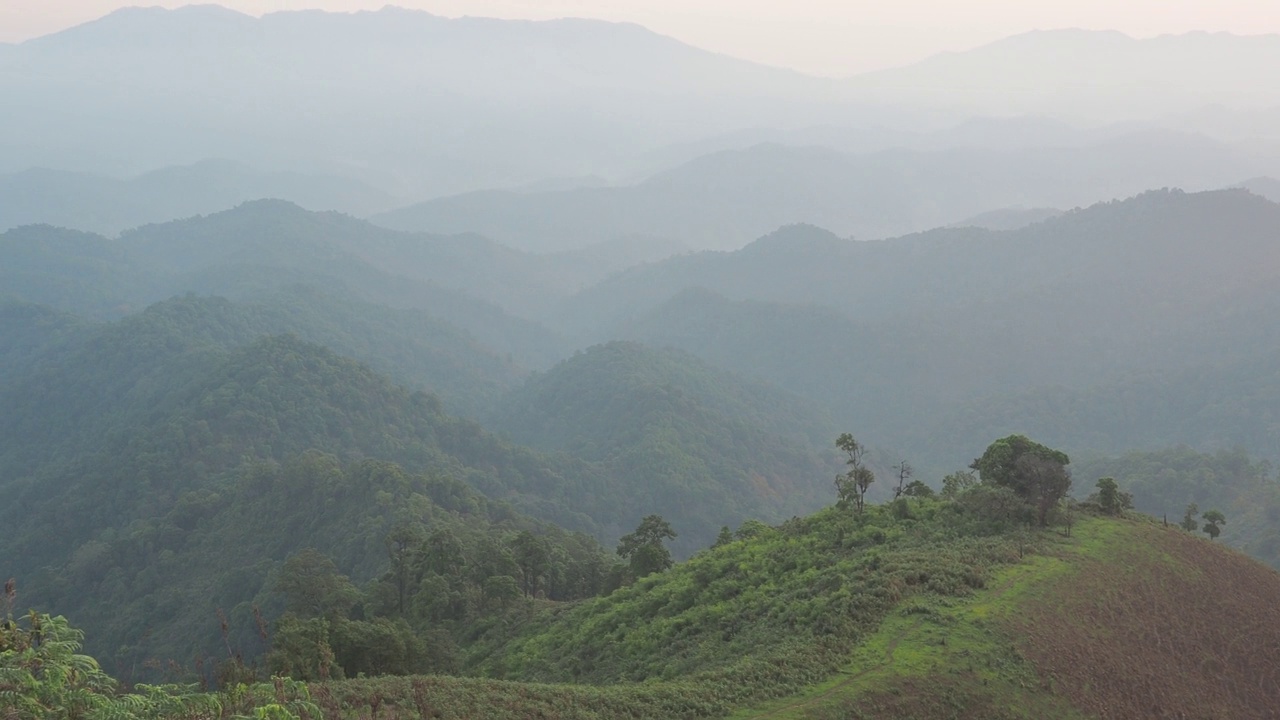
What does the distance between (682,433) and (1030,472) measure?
86.7 m

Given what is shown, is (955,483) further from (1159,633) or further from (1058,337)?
(1058,337)

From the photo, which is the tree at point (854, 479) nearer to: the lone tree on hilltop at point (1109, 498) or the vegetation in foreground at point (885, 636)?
the vegetation in foreground at point (885, 636)

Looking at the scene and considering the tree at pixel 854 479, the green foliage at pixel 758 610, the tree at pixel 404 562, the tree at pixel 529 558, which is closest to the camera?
the green foliage at pixel 758 610

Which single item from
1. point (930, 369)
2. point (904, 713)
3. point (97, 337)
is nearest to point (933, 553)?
point (904, 713)

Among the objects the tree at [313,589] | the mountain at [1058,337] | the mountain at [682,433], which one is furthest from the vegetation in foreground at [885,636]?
the mountain at [1058,337]

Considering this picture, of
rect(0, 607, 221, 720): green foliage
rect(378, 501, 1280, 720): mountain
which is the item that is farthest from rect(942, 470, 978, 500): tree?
rect(0, 607, 221, 720): green foliage

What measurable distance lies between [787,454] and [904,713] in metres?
104

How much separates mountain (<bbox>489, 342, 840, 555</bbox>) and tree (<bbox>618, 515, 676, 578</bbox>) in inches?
2105

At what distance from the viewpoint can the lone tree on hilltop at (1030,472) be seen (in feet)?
104

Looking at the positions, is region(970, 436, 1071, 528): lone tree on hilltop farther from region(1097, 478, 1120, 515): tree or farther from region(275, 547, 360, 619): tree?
region(275, 547, 360, 619): tree

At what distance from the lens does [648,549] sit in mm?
42875

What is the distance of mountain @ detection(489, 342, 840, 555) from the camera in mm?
106875

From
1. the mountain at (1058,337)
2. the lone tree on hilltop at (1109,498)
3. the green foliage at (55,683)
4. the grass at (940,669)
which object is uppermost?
the green foliage at (55,683)

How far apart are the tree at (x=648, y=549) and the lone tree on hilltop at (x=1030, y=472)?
15.8m
